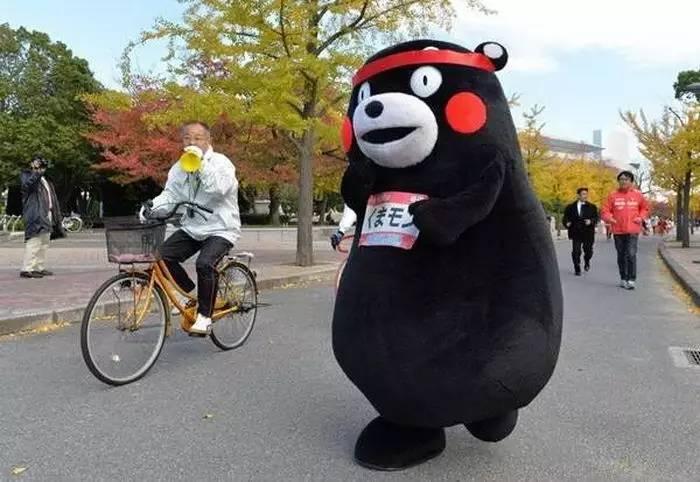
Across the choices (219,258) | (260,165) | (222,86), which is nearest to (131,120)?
(260,165)

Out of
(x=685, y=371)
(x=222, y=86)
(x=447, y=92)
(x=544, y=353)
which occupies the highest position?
(x=222, y=86)

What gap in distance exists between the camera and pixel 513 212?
3191 mm

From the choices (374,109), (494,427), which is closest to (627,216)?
(494,427)

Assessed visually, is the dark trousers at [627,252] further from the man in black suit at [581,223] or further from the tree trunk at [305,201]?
the tree trunk at [305,201]

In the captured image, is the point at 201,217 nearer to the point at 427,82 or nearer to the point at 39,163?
the point at 427,82

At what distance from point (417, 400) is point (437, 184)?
3.06ft

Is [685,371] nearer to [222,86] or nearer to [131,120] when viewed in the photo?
[222,86]

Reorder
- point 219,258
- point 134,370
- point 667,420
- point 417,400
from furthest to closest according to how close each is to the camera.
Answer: point 219,258
point 134,370
point 667,420
point 417,400

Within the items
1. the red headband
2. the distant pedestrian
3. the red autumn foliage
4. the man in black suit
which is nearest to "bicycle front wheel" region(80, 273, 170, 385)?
the distant pedestrian

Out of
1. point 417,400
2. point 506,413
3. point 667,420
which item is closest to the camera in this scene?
point 417,400

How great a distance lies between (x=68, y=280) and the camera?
1020 centimetres

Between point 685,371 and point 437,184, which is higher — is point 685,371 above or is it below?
below

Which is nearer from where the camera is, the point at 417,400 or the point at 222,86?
the point at 417,400

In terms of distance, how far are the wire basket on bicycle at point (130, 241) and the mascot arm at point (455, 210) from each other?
2.35m
